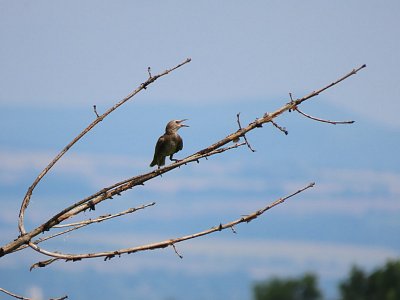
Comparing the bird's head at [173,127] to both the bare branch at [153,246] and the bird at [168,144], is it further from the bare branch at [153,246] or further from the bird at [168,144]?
the bare branch at [153,246]

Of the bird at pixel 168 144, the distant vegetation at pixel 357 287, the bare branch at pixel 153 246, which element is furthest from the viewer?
the distant vegetation at pixel 357 287

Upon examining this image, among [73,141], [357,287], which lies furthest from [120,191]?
[357,287]

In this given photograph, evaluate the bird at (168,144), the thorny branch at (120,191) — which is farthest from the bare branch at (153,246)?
the bird at (168,144)

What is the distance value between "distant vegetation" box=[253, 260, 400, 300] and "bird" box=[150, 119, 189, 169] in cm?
11469

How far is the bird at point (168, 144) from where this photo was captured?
51.9ft

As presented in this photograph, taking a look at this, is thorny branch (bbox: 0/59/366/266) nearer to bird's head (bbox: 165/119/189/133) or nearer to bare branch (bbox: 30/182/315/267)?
bare branch (bbox: 30/182/315/267)

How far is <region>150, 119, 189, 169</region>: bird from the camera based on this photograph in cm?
1582

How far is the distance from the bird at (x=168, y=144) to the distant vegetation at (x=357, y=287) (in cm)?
11469

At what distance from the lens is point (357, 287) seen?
142000mm

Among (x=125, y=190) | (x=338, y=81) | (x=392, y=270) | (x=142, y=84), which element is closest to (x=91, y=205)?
(x=125, y=190)

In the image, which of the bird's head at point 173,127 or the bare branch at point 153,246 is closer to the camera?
the bare branch at point 153,246

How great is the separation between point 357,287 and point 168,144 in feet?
421

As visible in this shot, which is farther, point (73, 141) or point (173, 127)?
point (173, 127)

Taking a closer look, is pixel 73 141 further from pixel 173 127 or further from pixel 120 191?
pixel 173 127
